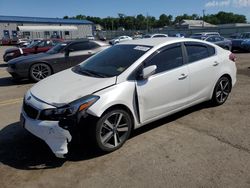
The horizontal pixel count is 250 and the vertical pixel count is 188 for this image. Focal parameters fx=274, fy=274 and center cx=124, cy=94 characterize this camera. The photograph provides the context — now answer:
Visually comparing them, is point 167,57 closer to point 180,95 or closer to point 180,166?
point 180,95

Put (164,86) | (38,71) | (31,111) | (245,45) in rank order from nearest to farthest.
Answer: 1. (31,111)
2. (164,86)
3. (38,71)
4. (245,45)

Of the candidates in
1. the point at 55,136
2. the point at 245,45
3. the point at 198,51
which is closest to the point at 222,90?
the point at 198,51

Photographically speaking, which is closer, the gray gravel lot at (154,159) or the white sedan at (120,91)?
the gray gravel lot at (154,159)

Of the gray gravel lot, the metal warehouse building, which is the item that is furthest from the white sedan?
the metal warehouse building

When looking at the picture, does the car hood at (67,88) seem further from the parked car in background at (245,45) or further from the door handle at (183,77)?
the parked car in background at (245,45)

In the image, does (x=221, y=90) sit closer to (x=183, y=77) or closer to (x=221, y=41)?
(x=183, y=77)

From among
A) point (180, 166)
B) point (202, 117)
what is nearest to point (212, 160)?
point (180, 166)

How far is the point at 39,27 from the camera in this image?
64.1 metres

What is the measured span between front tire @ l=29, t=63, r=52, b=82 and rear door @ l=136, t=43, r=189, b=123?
6.25 meters

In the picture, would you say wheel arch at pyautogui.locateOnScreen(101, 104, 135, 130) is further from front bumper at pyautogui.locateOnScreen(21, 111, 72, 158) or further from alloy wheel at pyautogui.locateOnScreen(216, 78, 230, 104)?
Result: alloy wheel at pyautogui.locateOnScreen(216, 78, 230, 104)

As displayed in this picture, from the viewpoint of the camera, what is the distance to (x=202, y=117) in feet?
17.4

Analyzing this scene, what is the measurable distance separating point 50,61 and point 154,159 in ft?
23.6

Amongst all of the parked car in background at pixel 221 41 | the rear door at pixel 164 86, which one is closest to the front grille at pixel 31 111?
the rear door at pixel 164 86

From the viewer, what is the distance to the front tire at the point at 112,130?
381 cm
